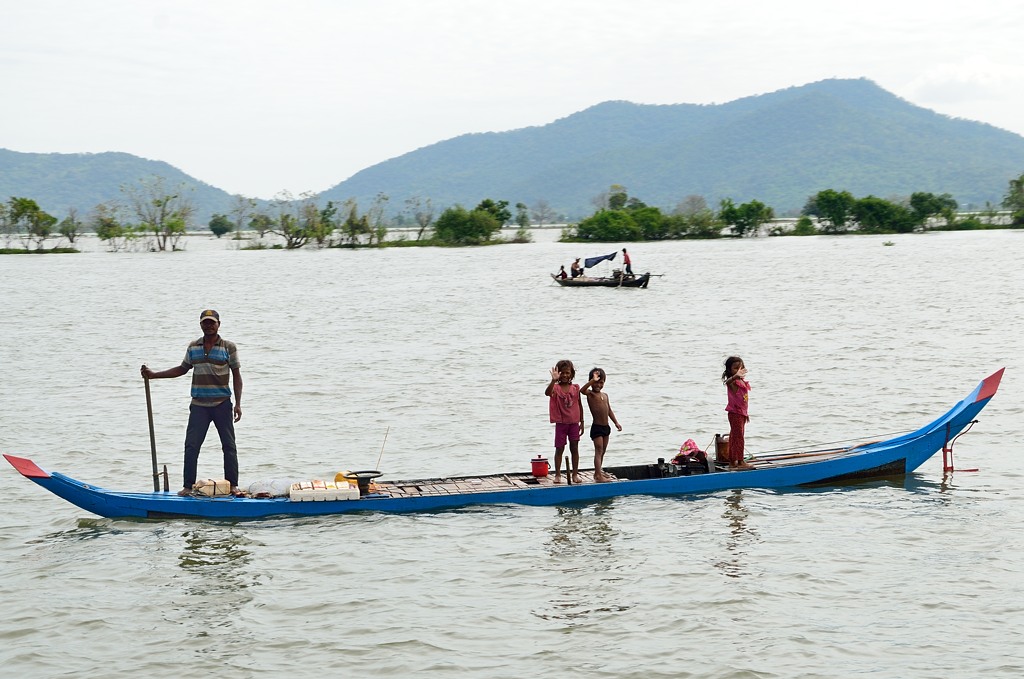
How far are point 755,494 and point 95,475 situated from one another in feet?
31.8

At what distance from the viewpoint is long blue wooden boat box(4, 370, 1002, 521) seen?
469 inches

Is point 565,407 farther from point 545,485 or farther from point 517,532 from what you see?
point 517,532

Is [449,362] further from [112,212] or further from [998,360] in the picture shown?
[112,212]

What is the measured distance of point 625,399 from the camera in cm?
2152

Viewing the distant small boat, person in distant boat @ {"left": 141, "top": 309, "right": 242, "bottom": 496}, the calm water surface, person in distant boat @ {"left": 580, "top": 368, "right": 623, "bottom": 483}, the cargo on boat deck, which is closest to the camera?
the calm water surface

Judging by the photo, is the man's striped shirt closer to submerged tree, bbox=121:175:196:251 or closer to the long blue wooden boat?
the long blue wooden boat

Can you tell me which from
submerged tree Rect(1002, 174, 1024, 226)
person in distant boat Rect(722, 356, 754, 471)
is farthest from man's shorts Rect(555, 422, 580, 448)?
submerged tree Rect(1002, 174, 1024, 226)

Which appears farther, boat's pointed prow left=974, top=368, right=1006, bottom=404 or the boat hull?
the boat hull

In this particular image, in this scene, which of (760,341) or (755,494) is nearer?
(755,494)

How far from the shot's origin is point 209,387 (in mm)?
11789

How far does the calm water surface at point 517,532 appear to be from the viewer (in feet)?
29.5

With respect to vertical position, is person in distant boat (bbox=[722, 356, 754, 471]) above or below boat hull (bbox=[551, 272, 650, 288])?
below

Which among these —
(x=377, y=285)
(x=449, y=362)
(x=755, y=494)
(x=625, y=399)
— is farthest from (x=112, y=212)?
(x=755, y=494)

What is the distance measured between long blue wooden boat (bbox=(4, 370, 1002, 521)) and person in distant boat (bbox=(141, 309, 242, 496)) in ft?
1.20
